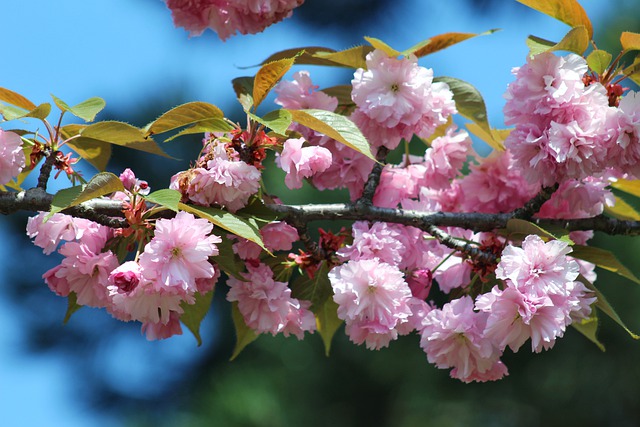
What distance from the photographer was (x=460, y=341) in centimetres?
114

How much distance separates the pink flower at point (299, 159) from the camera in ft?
3.60

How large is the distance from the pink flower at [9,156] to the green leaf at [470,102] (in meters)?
0.62

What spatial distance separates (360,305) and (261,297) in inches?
5.6

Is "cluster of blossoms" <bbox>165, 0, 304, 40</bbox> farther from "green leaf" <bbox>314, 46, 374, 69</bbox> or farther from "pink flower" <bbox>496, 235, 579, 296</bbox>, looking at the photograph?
"pink flower" <bbox>496, 235, 579, 296</bbox>

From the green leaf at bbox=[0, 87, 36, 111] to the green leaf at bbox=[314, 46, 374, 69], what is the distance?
0.40 meters

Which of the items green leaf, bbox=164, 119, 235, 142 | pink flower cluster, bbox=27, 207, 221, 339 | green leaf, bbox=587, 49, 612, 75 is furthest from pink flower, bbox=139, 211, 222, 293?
green leaf, bbox=587, 49, 612, 75

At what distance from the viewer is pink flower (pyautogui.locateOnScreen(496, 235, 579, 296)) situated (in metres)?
1.03

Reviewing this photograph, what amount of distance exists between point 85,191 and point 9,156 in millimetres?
185

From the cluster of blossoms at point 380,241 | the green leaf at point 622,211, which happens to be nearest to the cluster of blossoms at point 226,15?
the cluster of blossoms at point 380,241

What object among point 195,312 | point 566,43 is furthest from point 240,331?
point 566,43

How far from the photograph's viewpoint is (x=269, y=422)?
5.48m

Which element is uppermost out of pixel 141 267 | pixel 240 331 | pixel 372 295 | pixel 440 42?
pixel 440 42

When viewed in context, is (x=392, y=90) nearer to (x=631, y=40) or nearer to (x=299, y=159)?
(x=299, y=159)

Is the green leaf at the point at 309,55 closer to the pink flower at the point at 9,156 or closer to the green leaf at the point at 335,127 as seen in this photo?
the green leaf at the point at 335,127
